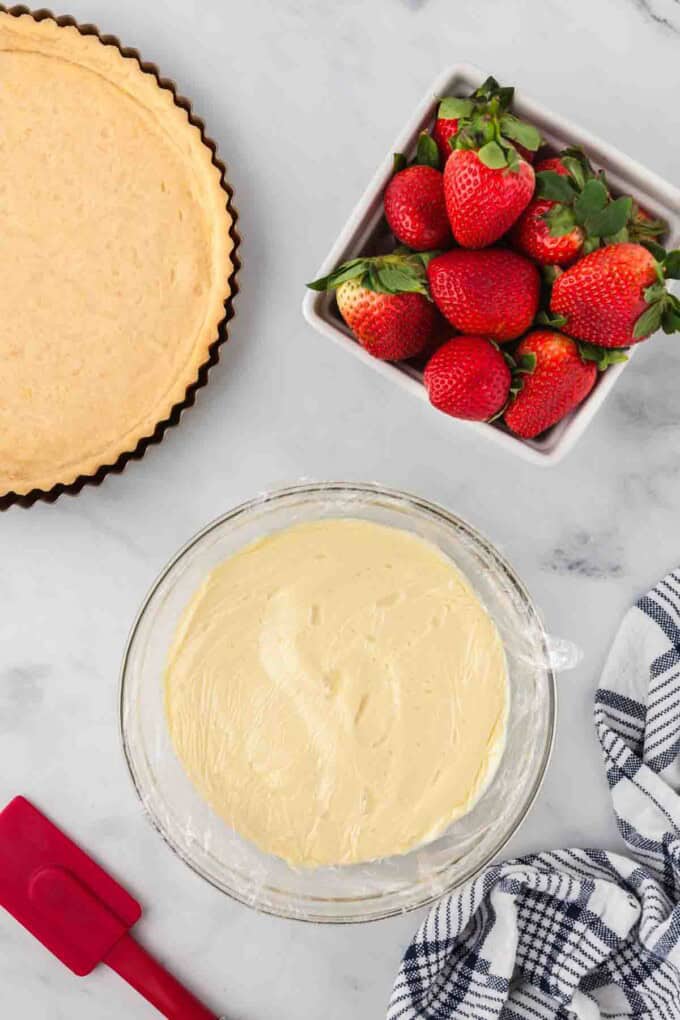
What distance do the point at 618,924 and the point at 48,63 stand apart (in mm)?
1210

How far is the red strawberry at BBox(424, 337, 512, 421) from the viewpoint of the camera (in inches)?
40.4

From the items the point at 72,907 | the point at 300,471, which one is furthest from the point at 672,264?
the point at 72,907

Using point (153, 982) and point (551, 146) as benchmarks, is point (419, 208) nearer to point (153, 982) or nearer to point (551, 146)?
point (551, 146)

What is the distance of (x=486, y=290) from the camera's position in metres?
1.02

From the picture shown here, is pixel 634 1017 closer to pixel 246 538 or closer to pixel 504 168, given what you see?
pixel 246 538

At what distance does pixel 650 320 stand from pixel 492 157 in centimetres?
21

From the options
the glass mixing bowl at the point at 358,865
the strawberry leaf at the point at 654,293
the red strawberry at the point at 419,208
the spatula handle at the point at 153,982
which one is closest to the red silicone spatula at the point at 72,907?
the spatula handle at the point at 153,982

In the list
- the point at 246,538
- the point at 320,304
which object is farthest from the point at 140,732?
the point at 320,304

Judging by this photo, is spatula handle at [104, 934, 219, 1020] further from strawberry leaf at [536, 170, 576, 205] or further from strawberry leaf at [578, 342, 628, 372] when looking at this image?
strawberry leaf at [536, 170, 576, 205]

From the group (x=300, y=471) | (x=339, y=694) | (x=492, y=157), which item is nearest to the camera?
(x=492, y=157)

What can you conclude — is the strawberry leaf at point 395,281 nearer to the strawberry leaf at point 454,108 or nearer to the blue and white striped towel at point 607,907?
the strawberry leaf at point 454,108

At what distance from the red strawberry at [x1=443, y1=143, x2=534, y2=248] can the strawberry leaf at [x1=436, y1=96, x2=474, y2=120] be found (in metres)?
0.04

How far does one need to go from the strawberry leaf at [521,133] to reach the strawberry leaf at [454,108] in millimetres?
35

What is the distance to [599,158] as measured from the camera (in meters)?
1.12
